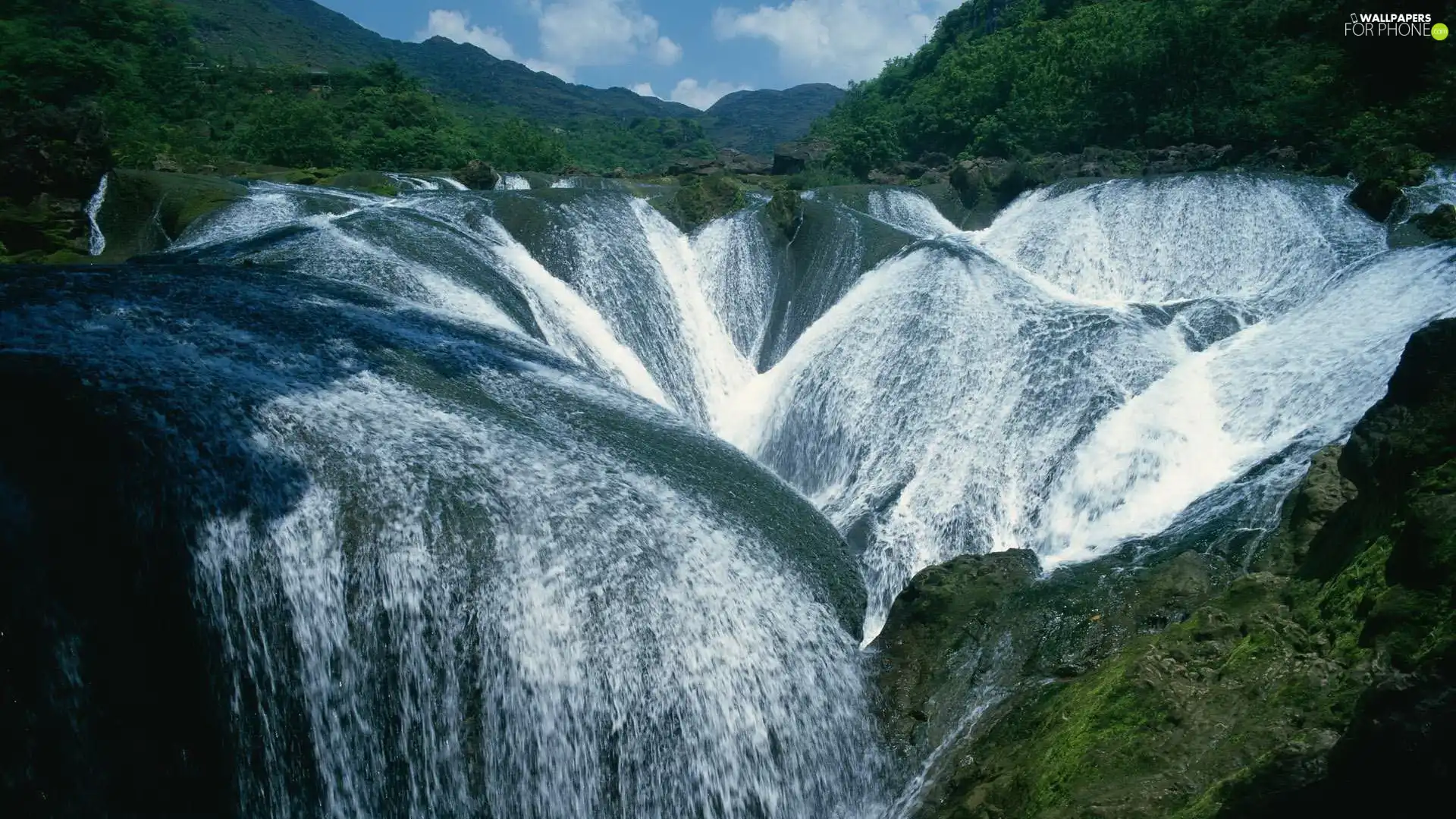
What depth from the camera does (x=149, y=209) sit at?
45.2 ft

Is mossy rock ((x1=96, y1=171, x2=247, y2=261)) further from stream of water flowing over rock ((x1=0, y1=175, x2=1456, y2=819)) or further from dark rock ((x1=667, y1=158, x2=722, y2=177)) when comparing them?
dark rock ((x1=667, y1=158, x2=722, y2=177))

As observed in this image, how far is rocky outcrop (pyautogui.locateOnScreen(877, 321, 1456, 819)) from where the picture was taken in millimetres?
2732

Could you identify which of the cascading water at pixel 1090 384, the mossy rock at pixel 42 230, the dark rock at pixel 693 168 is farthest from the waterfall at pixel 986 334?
the dark rock at pixel 693 168

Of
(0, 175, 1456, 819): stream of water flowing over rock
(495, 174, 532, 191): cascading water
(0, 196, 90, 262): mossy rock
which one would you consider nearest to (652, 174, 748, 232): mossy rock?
(0, 175, 1456, 819): stream of water flowing over rock

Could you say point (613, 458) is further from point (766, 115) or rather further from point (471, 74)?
point (766, 115)

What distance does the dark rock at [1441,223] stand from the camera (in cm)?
1173

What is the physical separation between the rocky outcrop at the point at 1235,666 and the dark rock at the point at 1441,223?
789 centimetres

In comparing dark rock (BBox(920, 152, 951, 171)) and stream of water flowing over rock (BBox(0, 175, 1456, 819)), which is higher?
dark rock (BBox(920, 152, 951, 171))

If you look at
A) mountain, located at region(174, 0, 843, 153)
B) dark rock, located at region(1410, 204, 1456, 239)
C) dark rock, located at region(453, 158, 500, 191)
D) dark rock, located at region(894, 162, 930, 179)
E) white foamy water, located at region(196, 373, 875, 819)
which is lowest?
white foamy water, located at region(196, 373, 875, 819)

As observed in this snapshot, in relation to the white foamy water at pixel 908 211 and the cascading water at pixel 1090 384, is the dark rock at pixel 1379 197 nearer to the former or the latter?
the cascading water at pixel 1090 384

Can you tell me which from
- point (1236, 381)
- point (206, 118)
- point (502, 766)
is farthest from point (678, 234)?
point (206, 118)

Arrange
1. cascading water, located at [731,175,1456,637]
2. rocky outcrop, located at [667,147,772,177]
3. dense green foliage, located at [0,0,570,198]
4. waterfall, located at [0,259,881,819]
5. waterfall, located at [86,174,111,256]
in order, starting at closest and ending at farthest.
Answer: waterfall, located at [0,259,881,819] → cascading water, located at [731,175,1456,637] → waterfall, located at [86,174,111,256] → dense green foliage, located at [0,0,570,198] → rocky outcrop, located at [667,147,772,177]

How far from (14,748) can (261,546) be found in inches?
52.2

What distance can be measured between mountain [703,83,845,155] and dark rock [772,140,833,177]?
80.4 m
